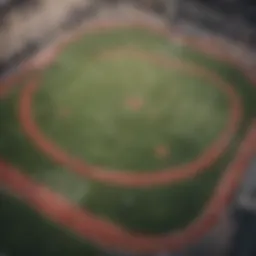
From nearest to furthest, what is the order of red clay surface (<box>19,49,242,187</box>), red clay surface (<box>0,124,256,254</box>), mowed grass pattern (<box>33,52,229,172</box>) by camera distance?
red clay surface (<box>0,124,256,254</box>)
red clay surface (<box>19,49,242,187</box>)
mowed grass pattern (<box>33,52,229,172</box>)

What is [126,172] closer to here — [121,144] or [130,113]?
[121,144]

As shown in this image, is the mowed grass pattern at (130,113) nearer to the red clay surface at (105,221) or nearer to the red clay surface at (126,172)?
the red clay surface at (126,172)

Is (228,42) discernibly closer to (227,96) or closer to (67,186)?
(227,96)

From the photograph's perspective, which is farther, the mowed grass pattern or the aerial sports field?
the mowed grass pattern

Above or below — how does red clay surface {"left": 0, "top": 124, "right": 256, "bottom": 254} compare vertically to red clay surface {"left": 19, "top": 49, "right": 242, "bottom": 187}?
below

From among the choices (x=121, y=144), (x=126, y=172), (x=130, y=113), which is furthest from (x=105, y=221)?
(x=130, y=113)

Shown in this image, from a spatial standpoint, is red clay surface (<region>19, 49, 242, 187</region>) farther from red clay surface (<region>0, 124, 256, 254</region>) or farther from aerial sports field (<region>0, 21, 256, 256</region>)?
red clay surface (<region>0, 124, 256, 254</region>)

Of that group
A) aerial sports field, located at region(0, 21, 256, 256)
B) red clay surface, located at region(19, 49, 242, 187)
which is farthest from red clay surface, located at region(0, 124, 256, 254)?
red clay surface, located at region(19, 49, 242, 187)

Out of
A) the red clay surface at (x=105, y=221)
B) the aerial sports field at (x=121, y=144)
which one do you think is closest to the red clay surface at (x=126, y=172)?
the aerial sports field at (x=121, y=144)
